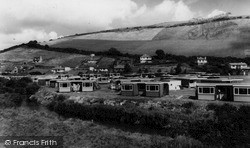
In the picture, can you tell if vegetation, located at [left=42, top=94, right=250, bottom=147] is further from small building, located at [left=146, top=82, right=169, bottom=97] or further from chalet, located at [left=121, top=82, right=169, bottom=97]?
chalet, located at [left=121, top=82, right=169, bottom=97]

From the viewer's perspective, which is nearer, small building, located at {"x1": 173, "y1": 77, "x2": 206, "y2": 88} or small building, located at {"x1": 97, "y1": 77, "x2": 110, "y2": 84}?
small building, located at {"x1": 173, "y1": 77, "x2": 206, "y2": 88}

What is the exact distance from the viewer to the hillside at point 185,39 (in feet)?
339

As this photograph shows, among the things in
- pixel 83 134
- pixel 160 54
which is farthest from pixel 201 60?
pixel 83 134

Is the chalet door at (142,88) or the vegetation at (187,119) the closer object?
the vegetation at (187,119)

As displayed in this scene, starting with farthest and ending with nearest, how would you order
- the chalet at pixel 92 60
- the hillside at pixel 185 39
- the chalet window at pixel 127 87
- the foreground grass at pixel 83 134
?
the chalet at pixel 92 60 < the hillside at pixel 185 39 < the chalet window at pixel 127 87 < the foreground grass at pixel 83 134

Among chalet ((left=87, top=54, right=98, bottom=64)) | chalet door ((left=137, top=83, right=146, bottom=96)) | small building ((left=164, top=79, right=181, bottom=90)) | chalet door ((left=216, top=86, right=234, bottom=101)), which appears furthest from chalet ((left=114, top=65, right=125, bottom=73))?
chalet door ((left=216, top=86, right=234, bottom=101))

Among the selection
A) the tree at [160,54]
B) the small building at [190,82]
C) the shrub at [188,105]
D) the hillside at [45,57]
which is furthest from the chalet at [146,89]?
the hillside at [45,57]

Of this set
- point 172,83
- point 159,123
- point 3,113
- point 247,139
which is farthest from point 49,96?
point 247,139

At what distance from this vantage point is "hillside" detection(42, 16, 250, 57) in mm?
103250

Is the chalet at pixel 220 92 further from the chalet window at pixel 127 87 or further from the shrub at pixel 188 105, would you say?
the chalet window at pixel 127 87

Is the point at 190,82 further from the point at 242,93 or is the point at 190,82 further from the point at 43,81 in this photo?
the point at 43,81

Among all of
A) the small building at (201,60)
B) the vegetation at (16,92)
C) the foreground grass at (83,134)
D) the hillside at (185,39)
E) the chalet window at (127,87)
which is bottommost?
the foreground grass at (83,134)

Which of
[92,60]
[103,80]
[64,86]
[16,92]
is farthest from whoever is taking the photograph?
[92,60]

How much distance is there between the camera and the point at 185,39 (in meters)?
122
